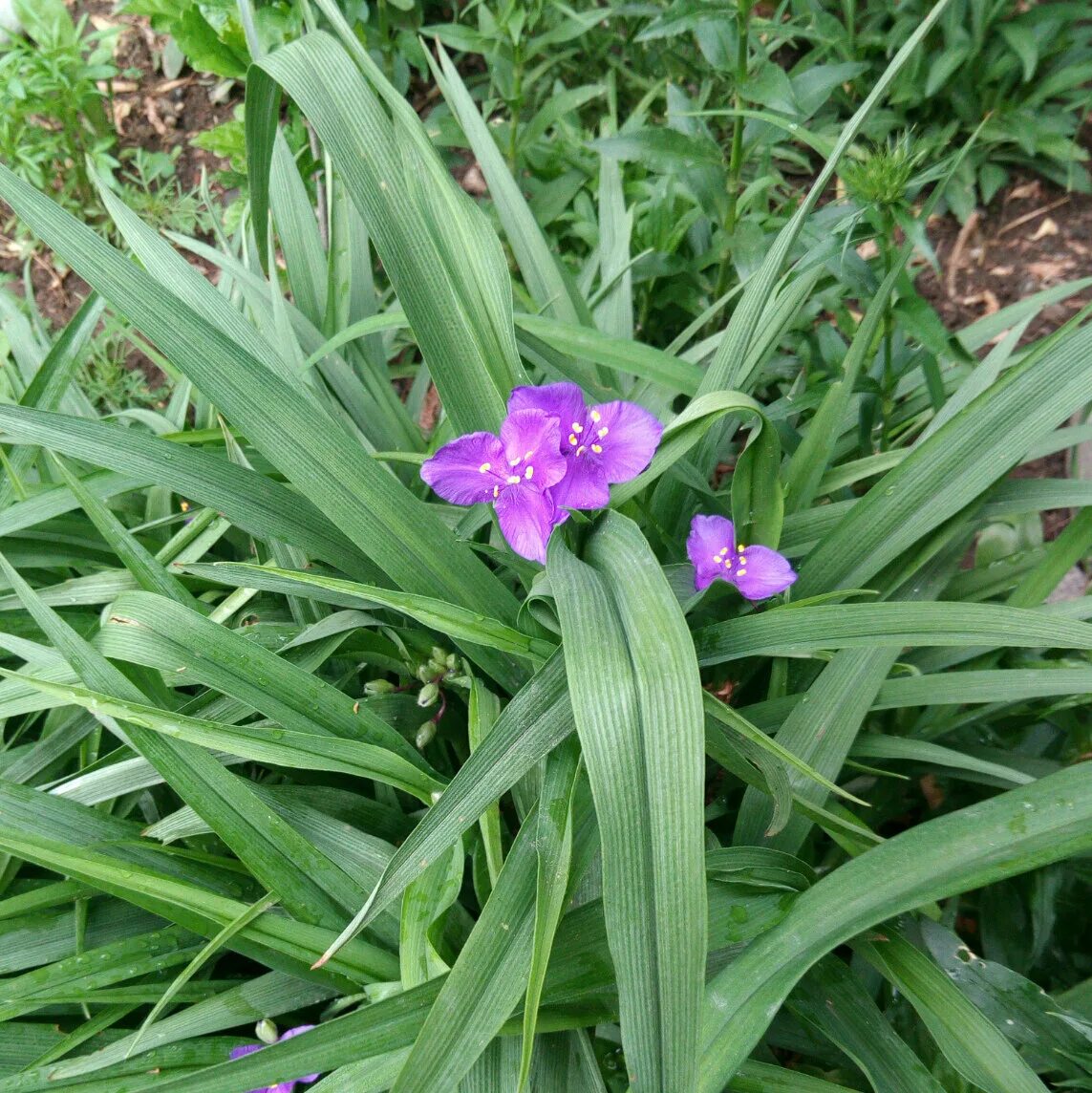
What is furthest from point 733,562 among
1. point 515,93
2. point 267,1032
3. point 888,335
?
point 515,93

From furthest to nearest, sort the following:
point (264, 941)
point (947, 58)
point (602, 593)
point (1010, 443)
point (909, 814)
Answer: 1. point (947, 58)
2. point (909, 814)
3. point (1010, 443)
4. point (264, 941)
5. point (602, 593)

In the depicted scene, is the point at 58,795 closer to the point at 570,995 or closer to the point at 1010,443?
the point at 570,995

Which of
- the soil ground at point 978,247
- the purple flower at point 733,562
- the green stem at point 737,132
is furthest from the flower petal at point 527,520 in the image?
the soil ground at point 978,247

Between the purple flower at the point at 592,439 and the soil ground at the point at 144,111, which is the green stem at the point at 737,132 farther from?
the soil ground at the point at 144,111

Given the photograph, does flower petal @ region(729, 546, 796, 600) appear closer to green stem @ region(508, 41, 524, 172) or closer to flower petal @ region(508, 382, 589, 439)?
flower petal @ region(508, 382, 589, 439)

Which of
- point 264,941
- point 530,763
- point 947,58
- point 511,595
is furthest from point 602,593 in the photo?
point 947,58

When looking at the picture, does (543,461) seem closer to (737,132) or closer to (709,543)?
(709,543)

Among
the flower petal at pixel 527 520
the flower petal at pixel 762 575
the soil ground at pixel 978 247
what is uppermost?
the soil ground at pixel 978 247
